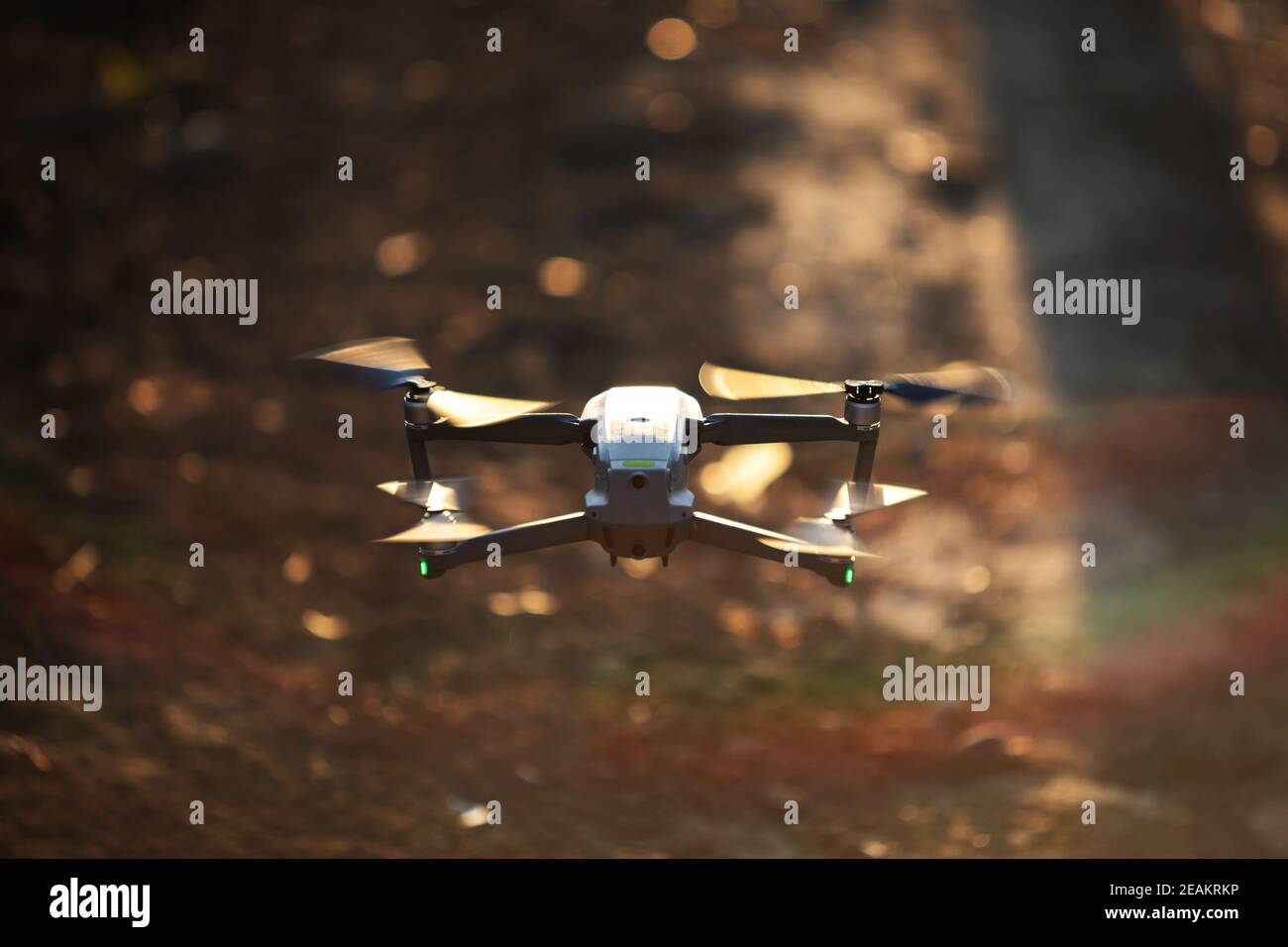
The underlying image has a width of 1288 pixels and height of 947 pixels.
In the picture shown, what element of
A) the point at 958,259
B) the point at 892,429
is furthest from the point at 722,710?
the point at 958,259

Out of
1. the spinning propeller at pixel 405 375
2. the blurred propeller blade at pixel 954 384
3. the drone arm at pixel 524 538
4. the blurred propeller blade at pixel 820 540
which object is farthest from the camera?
the spinning propeller at pixel 405 375

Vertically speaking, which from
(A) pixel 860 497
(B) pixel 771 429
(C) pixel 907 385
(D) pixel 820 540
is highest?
(C) pixel 907 385

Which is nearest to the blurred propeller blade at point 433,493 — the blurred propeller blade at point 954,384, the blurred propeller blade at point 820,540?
the blurred propeller blade at point 820,540

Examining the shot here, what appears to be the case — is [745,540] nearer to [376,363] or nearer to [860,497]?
[860,497]

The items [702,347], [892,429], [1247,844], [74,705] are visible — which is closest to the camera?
[1247,844]

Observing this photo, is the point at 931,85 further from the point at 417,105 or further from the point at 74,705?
the point at 74,705

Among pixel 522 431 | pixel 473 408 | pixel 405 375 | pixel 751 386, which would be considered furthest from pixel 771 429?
pixel 405 375

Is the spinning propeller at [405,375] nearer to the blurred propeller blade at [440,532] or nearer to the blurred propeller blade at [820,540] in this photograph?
the blurred propeller blade at [440,532]
